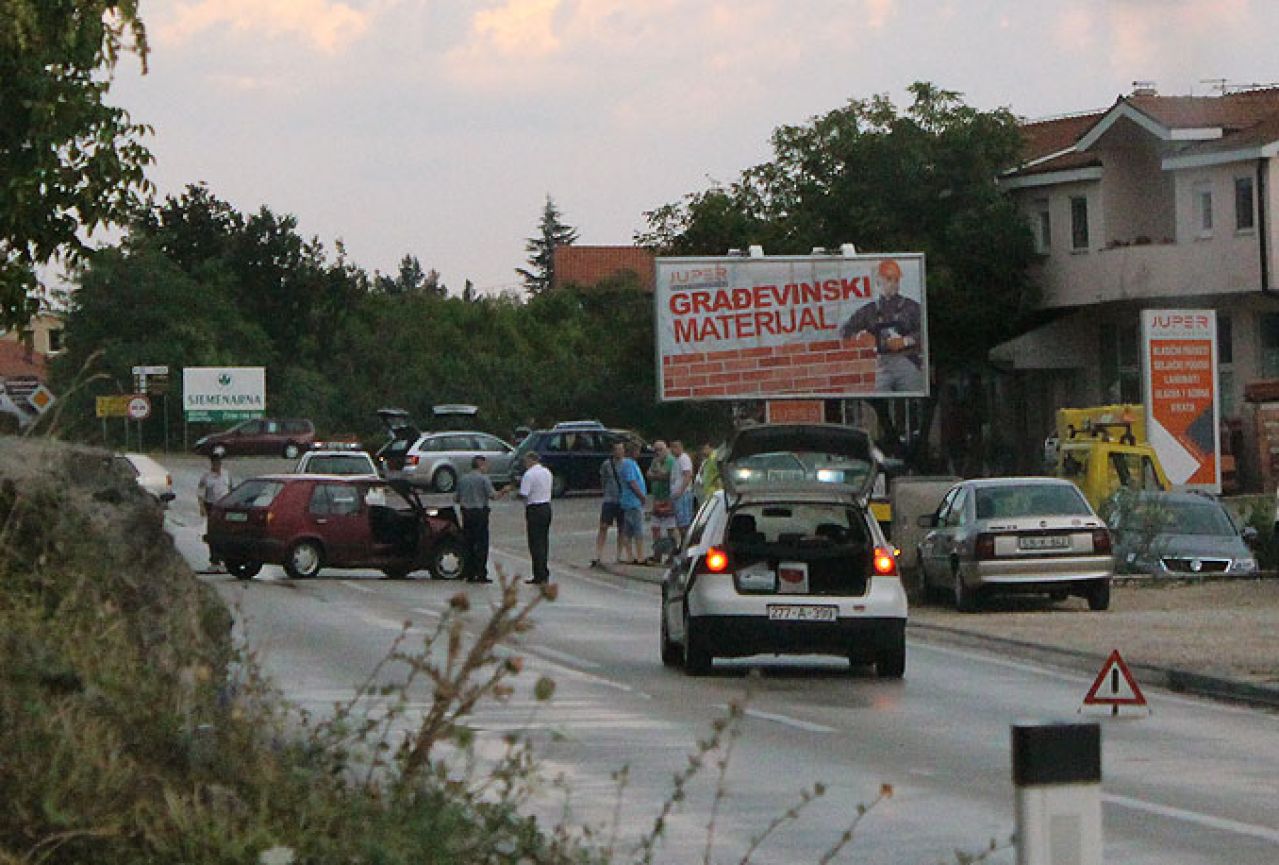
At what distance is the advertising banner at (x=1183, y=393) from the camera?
125ft

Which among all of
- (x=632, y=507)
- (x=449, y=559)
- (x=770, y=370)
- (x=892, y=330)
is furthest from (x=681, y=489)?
(x=892, y=330)

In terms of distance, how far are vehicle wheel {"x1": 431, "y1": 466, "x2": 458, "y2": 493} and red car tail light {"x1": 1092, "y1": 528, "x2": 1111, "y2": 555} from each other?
123 feet

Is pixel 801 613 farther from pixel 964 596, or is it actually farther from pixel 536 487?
pixel 536 487

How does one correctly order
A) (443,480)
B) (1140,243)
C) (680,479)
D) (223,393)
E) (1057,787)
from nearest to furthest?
(1057,787) → (680,479) → (1140,243) → (443,480) → (223,393)

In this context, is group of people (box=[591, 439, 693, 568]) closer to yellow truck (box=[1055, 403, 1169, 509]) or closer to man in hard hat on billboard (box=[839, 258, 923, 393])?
yellow truck (box=[1055, 403, 1169, 509])

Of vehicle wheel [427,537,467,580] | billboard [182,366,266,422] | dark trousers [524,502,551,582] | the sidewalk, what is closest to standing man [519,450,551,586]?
dark trousers [524,502,551,582]

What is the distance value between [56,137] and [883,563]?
7.07 m

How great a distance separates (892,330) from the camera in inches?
1975

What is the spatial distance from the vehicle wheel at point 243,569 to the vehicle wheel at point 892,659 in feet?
52.4

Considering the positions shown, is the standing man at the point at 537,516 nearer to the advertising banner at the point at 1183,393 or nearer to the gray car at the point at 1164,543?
the gray car at the point at 1164,543

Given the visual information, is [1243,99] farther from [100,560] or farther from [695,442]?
[100,560]

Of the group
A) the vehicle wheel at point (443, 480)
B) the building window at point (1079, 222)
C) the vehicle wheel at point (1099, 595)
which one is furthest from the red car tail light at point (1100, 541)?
the vehicle wheel at point (443, 480)

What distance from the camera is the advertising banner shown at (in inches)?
1501

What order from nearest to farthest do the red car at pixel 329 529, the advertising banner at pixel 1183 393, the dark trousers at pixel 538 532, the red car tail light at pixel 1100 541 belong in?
the red car tail light at pixel 1100 541
the dark trousers at pixel 538 532
the red car at pixel 329 529
the advertising banner at pixel 1183 393
